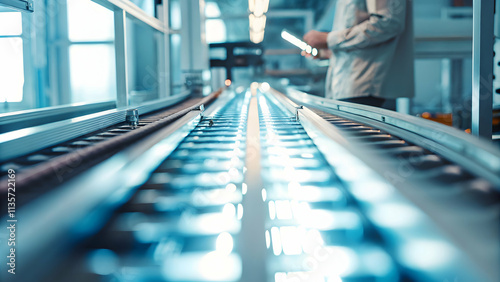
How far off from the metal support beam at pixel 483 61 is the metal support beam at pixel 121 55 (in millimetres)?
2312

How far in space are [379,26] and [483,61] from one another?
884 mm

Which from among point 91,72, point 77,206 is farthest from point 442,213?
point 91,72

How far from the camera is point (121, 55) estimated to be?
3.03m

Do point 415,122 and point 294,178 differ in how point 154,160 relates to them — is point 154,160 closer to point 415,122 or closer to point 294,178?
point 294,178

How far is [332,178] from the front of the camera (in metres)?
1.28

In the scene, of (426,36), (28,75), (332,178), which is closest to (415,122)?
(332,178)

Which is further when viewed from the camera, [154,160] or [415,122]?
[415,122]

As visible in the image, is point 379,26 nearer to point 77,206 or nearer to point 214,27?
point 77,206

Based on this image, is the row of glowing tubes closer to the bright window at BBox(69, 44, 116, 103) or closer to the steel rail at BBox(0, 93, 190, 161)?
the steel rail at BBox(0, 93, 190, 161)

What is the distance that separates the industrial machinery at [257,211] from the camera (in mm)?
716

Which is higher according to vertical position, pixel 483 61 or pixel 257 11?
pixel 257 11

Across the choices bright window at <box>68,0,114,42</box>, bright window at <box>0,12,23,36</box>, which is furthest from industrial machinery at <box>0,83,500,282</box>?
bright window at <box>68,0,114,42</box>

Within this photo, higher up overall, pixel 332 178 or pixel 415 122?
pixel 415 122

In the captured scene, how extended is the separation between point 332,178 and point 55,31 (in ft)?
30.1
